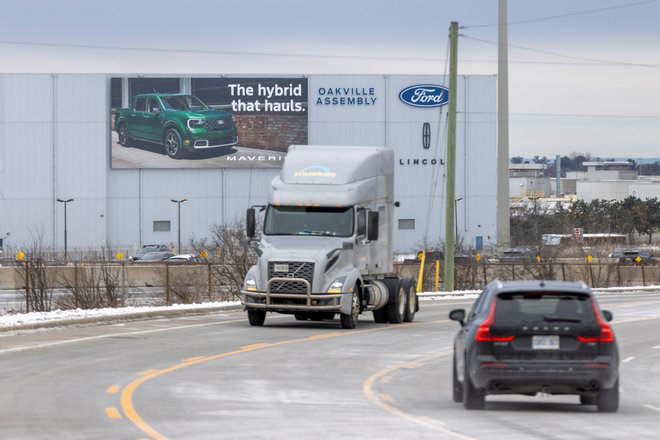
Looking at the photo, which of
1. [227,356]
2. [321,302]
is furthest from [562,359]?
[321,302]

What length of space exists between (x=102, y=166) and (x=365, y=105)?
83.1 ft

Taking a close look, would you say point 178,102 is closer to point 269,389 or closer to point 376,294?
point 376,294

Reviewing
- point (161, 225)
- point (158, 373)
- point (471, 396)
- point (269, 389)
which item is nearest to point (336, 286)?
point (158, 373)

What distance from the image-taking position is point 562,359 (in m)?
14.7

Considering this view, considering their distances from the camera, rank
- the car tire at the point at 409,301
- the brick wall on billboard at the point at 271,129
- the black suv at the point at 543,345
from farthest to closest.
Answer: the brick wall on billboard at the point at 271,129
the car tire at the point at 409,301
the black suv at the point at 543,345

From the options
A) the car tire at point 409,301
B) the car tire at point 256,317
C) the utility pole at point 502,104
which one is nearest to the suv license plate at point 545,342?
the car tire at point 256,317

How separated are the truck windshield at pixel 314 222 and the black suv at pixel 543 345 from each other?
15257 millimetres

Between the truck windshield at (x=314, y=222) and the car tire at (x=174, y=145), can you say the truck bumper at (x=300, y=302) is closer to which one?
the truck windshield at (x=314, y=222)

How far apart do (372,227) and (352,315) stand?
2.19 metres

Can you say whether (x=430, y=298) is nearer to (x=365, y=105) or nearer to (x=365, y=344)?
(x=365, y=344)

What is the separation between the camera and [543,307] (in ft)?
49.1

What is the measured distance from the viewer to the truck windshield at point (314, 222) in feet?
99.1

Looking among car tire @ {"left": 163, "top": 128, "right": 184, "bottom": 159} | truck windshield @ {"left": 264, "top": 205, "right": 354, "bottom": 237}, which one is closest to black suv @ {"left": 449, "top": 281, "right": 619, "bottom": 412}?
truck windshield @ {"left": 264, "top": 205, "right": 354, "bottom": 237}

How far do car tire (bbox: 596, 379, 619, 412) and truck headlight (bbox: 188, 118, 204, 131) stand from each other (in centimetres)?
10543
